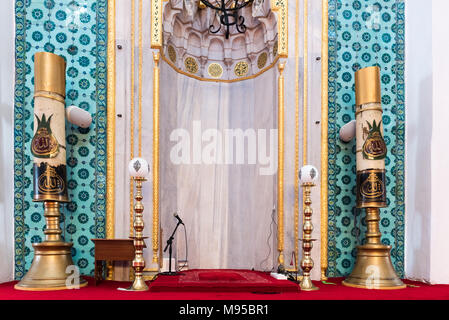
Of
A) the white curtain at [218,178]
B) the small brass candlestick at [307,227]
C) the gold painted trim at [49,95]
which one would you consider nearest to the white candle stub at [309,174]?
the small brass candlestick at [307,227]

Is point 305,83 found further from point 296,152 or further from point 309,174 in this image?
point 309,174

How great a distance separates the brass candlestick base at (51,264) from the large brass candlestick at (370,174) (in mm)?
3155

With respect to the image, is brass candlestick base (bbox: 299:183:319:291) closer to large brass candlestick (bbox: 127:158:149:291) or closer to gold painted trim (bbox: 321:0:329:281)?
gold painted trim (bbox: 321:0:329:281)

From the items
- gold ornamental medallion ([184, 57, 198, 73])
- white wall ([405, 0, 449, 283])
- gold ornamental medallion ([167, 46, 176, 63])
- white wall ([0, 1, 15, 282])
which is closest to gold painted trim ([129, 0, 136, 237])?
gold ornamental medallion ([167, 46, 176, 63])

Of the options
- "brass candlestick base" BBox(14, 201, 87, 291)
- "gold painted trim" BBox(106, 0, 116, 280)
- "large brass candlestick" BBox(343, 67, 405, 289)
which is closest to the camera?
"brass candlestick base" BBox(14, 201, 87, 291)

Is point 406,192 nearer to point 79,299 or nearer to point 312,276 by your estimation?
point 312,276

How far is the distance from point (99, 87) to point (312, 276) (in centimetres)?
359

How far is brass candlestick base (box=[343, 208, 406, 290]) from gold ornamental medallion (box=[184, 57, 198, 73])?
322 cm

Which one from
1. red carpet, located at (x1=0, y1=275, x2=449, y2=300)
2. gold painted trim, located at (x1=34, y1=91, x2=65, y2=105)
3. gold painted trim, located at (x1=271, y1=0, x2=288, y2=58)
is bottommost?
red carpet, located at (x1=0, y1=275, x2=449, y2=300)

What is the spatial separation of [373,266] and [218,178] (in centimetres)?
255

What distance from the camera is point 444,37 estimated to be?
537 cm

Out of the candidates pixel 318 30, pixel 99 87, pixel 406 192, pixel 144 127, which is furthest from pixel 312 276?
pixel 99 87

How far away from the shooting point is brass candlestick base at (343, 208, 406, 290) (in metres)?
4.87

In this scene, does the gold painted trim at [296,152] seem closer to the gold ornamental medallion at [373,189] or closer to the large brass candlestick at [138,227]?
the gold ornamental medallion at [373,189]
